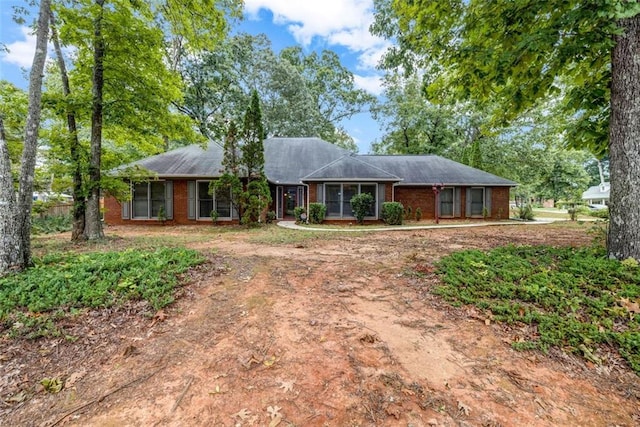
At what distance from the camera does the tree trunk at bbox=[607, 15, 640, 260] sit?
14.8ft

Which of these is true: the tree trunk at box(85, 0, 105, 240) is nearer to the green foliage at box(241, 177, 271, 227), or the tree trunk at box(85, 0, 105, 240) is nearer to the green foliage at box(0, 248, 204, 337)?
the green foliage at box(0, 248, 204, 337)

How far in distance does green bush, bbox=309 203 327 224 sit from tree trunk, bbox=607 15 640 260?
1015 centimetres

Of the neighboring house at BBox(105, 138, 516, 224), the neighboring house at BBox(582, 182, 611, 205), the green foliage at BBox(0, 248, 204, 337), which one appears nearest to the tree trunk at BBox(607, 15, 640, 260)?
the green foliage at BBox(0, 248, 204, 337)

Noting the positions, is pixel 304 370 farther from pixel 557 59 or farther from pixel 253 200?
pixel 253 200

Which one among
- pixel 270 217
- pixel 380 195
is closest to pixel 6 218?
pixel 270 217

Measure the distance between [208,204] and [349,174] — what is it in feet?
22.9

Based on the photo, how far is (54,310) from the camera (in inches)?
143

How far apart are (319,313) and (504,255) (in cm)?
386

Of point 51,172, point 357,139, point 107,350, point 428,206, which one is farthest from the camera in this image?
point 357,139

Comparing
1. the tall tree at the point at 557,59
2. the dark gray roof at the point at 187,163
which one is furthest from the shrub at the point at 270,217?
the tall tree at the point at 557,59

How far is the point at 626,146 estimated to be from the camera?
15.0ft

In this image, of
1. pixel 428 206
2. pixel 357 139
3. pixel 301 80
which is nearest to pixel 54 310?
pixel 428 206

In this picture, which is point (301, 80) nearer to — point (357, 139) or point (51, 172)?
point (357, 139)

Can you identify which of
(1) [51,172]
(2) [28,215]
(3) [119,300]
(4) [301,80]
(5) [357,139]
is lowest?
(3) [119,300]
